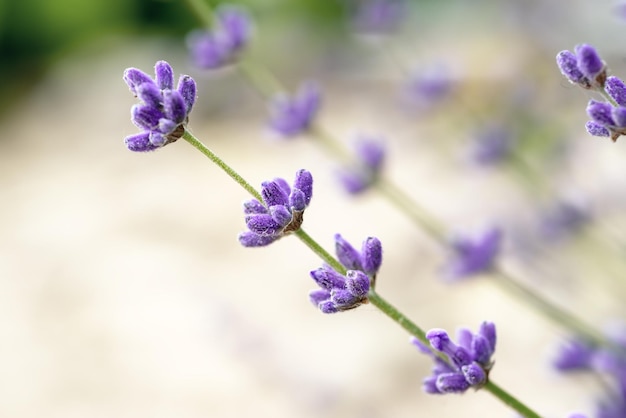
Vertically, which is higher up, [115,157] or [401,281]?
[115,157]

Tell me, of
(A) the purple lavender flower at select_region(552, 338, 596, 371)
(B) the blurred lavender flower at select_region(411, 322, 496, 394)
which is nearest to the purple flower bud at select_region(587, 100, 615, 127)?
(B) the blurred lavender flower at select_region(411, 322, 496, 394)

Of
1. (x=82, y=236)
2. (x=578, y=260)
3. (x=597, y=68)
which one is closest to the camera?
(x=597, y=68)

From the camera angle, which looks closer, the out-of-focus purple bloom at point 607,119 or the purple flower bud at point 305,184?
the out-of-focus purple bloom at point 607,119

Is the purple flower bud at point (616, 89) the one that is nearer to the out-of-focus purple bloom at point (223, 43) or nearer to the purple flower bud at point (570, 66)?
the purple flower bud at point (570, 66)

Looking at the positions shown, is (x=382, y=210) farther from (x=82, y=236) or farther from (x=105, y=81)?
(x=105, y=81)

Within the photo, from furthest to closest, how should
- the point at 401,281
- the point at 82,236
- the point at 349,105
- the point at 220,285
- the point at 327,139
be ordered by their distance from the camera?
1. the point at 349,105
2. the point at 82,236
3. the point at 220,285
4. the point at 401,281
5. the point at 327,139

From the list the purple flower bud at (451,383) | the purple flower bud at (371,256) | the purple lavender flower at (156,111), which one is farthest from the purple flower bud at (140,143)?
the purple flower bud at (451,383)

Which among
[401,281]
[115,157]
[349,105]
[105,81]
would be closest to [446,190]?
[401,281]

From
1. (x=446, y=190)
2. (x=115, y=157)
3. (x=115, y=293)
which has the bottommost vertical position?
(x=446, y=190)
